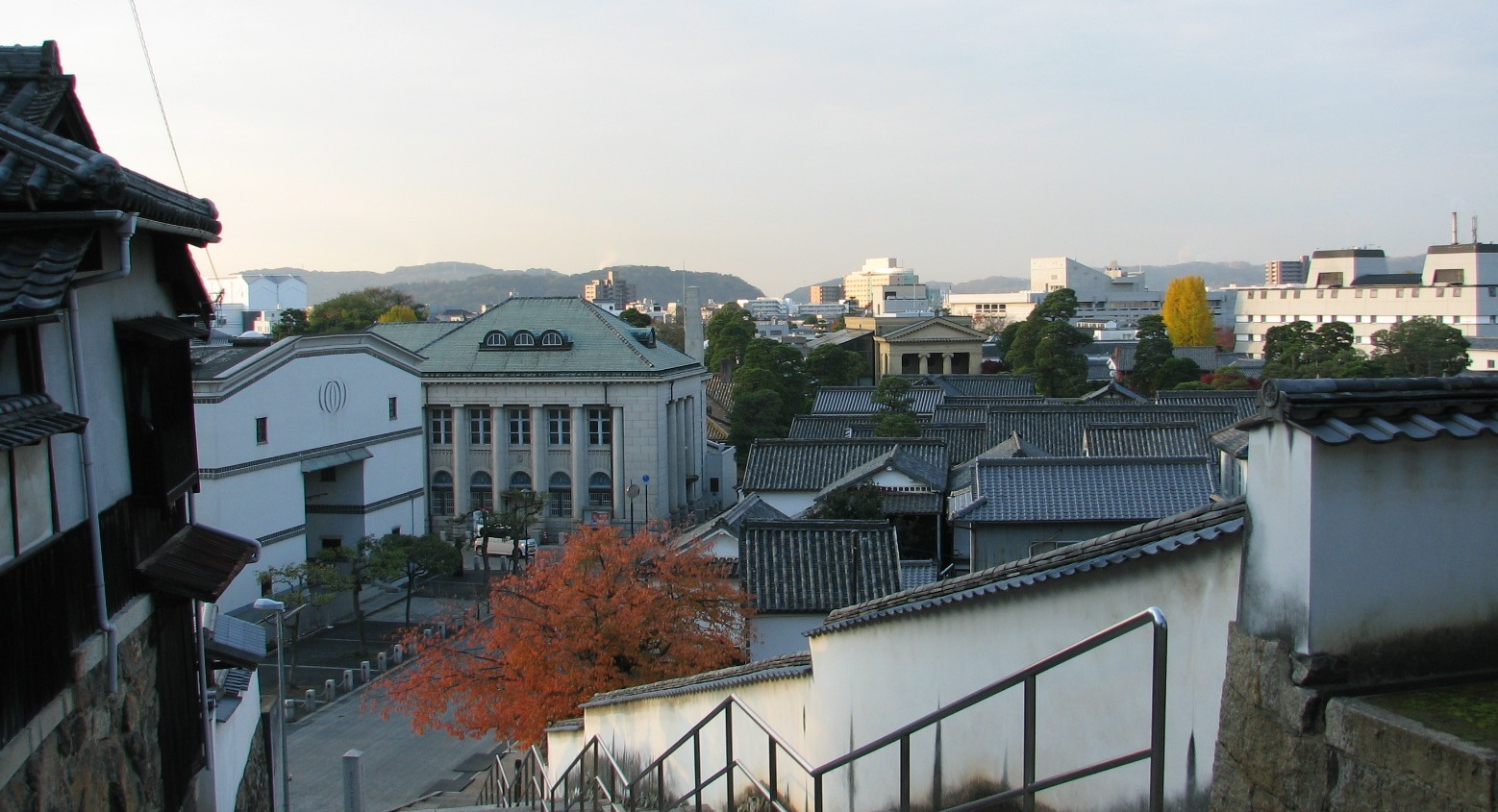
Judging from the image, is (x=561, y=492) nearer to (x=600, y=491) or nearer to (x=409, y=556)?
(x=600, y=491)

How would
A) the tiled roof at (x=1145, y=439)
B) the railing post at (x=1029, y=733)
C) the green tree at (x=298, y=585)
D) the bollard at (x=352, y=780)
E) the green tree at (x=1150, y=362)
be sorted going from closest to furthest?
the railing post at (x=1029, y=733) → the bollard at (x=352, y=780) → the green tree at (x=298, y=585) → the tiled roof at (x=1145, y=439) → the green tree at (x=1150, y=362)

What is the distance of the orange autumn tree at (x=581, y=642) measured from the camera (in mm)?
17797

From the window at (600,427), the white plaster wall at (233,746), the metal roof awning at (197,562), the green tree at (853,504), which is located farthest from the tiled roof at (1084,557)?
the window at (600,427)

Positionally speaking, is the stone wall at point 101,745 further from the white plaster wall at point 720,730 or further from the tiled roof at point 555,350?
the tiled roof at point 555,350

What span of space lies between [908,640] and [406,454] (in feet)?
101

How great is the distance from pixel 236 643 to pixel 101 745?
5373 millimetres

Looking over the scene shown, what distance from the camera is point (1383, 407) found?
426 cm

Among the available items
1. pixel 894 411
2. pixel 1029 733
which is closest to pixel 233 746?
pixel 1029 733

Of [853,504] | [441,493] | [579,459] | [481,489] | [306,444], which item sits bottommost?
[441,493]

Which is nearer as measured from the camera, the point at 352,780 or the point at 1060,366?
the point at 352,780

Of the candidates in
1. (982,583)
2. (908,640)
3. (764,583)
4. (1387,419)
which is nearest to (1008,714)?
(982,583)

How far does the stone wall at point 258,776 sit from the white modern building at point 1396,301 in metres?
53.1

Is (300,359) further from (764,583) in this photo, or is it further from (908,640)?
(908,640)

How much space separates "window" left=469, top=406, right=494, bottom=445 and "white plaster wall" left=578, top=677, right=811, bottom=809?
1273 inches
